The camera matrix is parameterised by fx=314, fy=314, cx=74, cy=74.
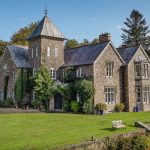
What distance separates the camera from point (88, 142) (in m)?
20.4

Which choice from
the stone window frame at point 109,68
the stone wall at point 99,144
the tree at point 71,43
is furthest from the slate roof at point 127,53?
the tree at point 71,43

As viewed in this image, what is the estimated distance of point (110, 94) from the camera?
4191 cm

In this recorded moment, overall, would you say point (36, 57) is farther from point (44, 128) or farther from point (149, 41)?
point (149, 41)

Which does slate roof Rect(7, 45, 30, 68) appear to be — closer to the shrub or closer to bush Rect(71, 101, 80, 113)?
bush Rect(71, 101, 80, 113)

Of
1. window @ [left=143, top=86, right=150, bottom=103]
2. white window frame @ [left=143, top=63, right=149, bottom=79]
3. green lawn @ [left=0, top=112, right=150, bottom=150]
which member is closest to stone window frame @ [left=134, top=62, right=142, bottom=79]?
white window frame @ [left=143, top=63, right=149, bottom=79]

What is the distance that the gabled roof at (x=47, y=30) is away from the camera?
43.9 metres

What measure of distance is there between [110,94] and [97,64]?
4.77m

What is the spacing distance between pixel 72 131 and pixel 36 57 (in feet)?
71.8

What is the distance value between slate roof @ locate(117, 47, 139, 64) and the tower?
28.9 feet

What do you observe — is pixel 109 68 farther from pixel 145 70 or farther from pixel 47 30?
pixel 47 30

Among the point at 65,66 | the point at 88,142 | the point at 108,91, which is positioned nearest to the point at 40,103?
the point at 65,66

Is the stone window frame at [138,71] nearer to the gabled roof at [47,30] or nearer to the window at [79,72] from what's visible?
the window at [79,72]

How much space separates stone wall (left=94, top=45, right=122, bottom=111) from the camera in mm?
39812

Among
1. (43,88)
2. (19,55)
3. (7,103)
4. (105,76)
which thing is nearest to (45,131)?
(43,88)
